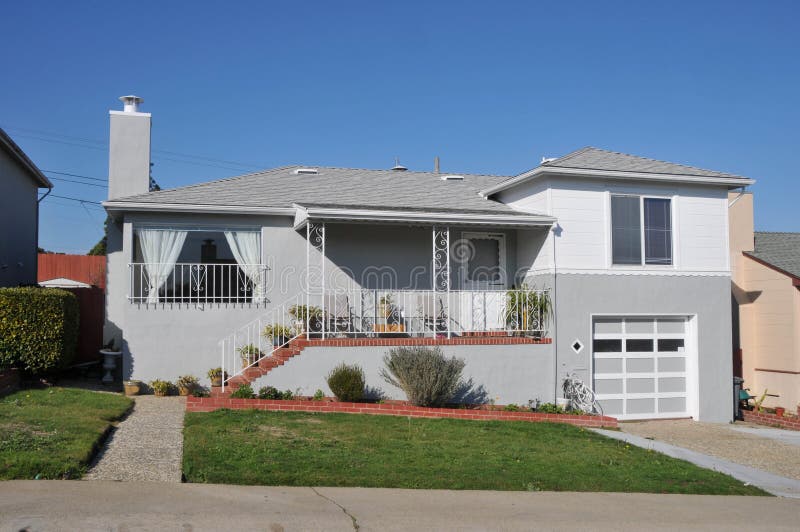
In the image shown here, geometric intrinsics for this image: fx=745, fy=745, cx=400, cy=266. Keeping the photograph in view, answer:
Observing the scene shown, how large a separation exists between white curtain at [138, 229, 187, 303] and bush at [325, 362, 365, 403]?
4311mm

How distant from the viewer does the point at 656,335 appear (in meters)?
15.9

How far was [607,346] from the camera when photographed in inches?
612

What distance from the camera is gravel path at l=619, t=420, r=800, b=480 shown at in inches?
458

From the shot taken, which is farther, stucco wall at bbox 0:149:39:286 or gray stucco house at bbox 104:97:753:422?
stucco wall at bbox 0:149:39:286

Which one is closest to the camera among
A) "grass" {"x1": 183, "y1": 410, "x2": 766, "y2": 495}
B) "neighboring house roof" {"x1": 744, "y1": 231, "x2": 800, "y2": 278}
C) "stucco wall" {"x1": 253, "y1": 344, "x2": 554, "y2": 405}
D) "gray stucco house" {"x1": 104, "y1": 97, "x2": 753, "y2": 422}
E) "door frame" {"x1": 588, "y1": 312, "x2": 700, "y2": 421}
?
"grass" {"x1": 183, "y1": 410, "x2": 766, "y2": 495}

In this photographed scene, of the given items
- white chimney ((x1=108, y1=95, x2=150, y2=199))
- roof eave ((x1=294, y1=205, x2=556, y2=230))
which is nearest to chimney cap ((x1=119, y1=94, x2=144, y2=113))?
white chimney ((x1=108, y1=95, x2=150, y2=199))

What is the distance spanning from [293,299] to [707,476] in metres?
8.61

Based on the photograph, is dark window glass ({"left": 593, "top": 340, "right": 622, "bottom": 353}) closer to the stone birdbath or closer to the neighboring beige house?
the neighboring beige house

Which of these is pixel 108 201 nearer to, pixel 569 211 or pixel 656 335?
pixel 569 211

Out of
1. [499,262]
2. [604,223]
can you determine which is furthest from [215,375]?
[604,223]

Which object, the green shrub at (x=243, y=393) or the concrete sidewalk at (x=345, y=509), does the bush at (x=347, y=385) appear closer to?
the green shrub at (x=243, y=393)

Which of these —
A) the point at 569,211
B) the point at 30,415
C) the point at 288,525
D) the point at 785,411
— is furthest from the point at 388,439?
the point at 785,411

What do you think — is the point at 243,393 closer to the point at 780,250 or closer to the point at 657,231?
the point at 657,231

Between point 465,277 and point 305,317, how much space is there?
4017 mm
